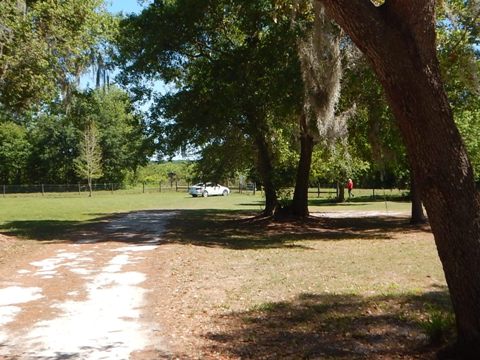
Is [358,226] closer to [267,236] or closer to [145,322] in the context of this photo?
[267,236]

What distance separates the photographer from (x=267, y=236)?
639 inches

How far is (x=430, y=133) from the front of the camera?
4195 mm

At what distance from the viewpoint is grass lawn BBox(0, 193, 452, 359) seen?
5.34 metres

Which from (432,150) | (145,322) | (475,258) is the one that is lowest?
(145,322)

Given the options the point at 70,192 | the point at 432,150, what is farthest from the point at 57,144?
the point at 432,150

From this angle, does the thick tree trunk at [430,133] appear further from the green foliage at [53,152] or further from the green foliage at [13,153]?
the green foliage at [13,153]

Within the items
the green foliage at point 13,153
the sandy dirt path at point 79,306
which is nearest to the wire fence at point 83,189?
the green foliage at point 13,153

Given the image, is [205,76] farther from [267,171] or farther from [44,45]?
[44,45]

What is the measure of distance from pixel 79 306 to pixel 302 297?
3107 mm

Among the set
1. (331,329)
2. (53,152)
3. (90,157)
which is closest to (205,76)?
(331,329)

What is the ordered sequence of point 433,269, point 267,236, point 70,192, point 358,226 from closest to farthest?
point 433,269, point 267,236, point 358,226, point 70,192

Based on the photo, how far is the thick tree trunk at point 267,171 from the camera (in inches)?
806

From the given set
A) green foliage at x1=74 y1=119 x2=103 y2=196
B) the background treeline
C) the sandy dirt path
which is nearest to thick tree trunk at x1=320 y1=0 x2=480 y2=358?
the sandy dirt path

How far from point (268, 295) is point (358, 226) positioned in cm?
1245
